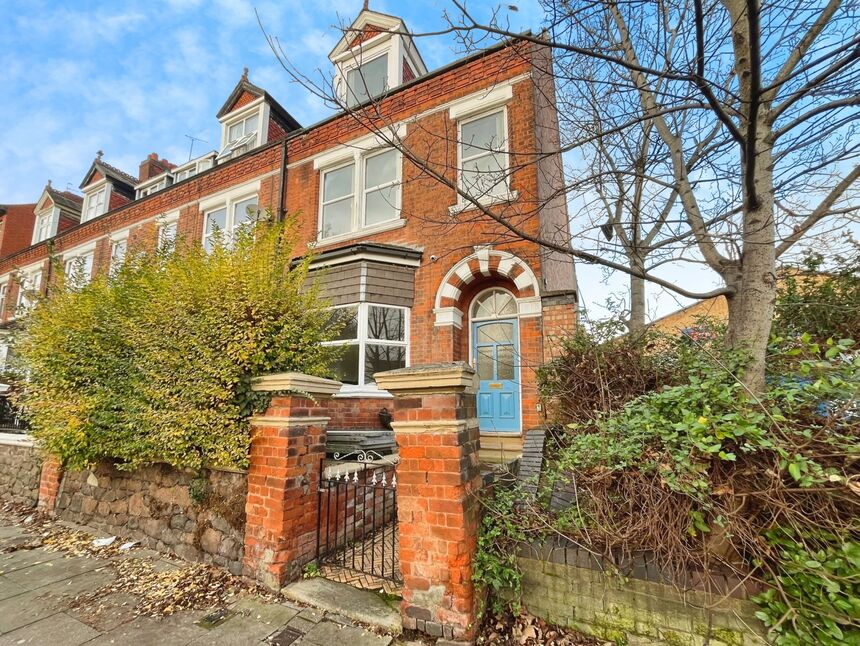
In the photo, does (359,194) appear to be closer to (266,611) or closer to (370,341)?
(370,341)

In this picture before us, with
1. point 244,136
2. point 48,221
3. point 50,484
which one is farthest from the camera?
point 48,221

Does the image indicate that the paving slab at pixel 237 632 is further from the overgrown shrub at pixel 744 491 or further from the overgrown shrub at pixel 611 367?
the overgrown shrub at pixel 611 367

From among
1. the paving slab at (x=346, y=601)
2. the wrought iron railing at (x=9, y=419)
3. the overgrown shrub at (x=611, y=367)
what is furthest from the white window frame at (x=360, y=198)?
the paving slab at (x=346, y=601)

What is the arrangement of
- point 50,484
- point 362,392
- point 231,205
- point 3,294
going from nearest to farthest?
point 50,484 → point 362,392 → point 231,205 → point 3,294

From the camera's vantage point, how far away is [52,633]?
265cm

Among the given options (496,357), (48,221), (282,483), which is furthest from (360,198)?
(48,221)

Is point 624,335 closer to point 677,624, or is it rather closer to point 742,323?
point 742,323

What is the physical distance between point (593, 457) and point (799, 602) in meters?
1.13

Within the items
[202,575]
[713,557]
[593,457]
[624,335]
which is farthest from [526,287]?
[202,575]

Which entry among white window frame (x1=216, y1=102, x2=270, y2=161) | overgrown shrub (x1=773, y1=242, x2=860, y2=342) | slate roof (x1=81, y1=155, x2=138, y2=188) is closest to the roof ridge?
slate roof (x1=81, y1=155, x2=138, y2=188)

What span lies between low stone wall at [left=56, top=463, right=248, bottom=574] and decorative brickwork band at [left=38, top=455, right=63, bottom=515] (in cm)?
63

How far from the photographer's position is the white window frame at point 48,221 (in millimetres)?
17438

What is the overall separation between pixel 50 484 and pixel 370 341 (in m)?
5.07

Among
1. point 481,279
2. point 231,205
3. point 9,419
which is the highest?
point 231,205
